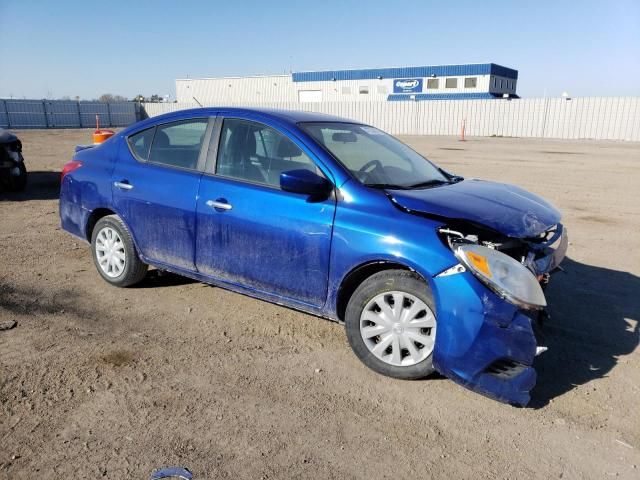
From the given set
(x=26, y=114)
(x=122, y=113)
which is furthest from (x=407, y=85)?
(x=26, y=114)

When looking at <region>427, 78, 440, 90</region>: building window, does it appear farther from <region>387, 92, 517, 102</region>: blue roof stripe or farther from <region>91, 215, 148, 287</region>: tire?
<region>91, 215, 148, 287</region>: tire

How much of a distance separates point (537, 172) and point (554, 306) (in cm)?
1050

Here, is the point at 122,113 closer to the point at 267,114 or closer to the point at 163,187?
the point at 163,187

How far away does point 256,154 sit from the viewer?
4.17 m

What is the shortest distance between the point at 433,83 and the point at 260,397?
47464 mm

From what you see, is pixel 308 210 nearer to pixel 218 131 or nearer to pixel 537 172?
pixel 218 131

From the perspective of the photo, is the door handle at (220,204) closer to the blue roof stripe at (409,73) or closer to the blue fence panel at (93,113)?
the blue fence panel at (93,113)

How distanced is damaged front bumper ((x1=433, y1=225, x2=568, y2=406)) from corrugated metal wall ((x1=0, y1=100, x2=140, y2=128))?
3811 cm

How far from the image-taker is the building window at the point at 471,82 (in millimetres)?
45281

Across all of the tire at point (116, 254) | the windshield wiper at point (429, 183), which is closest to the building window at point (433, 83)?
the windshield wiper at point (429, 183)

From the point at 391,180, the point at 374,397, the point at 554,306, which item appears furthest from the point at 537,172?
the point at 374,397

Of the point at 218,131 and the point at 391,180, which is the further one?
the point at 218,131

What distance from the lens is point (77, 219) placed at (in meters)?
5.27

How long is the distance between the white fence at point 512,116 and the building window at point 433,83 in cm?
1254
